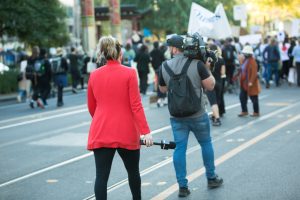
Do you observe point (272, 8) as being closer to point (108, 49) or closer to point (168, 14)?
point (168, 14)

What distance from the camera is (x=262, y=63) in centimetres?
2594

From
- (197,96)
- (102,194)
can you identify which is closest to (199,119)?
(197,96)

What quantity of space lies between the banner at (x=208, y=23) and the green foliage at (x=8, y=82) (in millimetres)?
12652

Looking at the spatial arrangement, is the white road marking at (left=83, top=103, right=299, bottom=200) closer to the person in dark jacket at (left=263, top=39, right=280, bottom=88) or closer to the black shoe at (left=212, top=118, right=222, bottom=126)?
the black shoe at (left=212, top=118, right=222, bottom=126)

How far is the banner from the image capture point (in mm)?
15633

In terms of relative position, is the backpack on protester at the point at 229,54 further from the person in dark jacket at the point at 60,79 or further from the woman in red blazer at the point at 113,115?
the woman in red blazer at the point at 113,115

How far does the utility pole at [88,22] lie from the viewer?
34656mm

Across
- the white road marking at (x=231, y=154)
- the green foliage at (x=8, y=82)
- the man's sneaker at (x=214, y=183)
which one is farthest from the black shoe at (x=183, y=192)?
the green foliage at (x=8, y=82)

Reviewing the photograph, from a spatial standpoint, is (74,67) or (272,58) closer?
(272,58)

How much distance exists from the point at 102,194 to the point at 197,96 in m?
1.90

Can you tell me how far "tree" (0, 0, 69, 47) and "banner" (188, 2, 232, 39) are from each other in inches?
612

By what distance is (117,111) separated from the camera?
6.05 meters

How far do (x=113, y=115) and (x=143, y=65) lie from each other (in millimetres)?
18019

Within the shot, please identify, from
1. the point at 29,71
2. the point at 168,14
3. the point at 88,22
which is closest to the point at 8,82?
the point at 29,71
